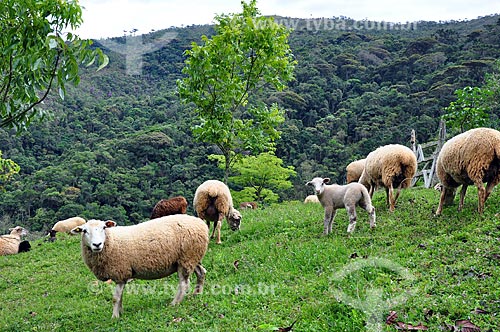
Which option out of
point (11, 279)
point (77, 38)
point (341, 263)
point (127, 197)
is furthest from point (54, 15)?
point (127, 197)

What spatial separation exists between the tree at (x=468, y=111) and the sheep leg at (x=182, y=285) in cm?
1514

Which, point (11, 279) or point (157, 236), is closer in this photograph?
point (157, 236)

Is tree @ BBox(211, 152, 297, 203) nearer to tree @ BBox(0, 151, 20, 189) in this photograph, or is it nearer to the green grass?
tree @ BBox(0, 151, 20, 189)

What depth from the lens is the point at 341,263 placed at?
8.21 meters

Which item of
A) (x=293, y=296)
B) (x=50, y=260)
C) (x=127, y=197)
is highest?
(x=293, y=296)

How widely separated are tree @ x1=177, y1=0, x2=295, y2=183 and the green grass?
5.54 m

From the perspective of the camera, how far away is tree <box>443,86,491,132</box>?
59.5 feet

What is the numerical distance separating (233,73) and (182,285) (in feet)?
38.3

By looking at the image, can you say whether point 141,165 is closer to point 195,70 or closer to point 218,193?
point 195,70

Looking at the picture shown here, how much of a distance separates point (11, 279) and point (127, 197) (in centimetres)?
3049

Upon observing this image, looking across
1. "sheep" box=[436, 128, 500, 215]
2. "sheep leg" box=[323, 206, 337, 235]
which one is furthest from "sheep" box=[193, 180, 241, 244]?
"sheep" box=[436, 128, 500, 215]

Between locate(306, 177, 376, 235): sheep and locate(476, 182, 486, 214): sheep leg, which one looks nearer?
locate(476, 182, 486, 214): sheep leg

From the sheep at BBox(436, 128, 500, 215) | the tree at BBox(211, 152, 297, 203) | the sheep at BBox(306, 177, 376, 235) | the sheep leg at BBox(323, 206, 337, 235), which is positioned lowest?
the tree at BBox(211, 152, 297, 203)

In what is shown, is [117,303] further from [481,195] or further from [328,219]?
[481,195]
